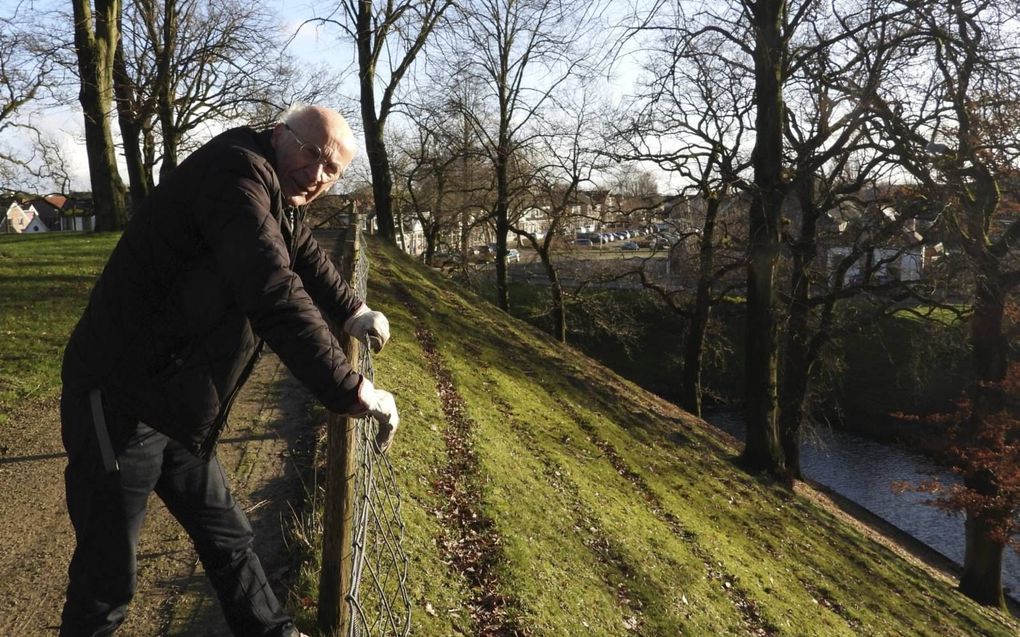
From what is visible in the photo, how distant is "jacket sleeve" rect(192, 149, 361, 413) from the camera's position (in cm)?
211

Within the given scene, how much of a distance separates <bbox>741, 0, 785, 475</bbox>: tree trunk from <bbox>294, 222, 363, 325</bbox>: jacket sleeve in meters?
11.1

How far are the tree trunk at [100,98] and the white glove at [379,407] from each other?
16.5 meters

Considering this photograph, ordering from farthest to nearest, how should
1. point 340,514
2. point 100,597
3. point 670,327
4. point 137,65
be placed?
point 670,327, point 137,65, point 340,514, point 100,597

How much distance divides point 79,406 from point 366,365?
192cm

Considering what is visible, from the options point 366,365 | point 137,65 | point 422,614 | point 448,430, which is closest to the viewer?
point 366,365

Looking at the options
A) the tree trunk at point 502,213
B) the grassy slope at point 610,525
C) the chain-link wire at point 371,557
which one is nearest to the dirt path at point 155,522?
the chain-link wire at point 371,557

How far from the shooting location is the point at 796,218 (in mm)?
19844

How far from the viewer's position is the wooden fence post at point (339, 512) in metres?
3.09

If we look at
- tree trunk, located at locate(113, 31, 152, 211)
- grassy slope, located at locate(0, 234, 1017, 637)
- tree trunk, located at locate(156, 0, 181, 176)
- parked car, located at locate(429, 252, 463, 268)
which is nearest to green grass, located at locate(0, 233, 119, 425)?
grassy slope, located at locate(0, 234, 1017, 637)

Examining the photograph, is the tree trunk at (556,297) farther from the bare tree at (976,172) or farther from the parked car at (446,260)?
the bare tree at (976,172)

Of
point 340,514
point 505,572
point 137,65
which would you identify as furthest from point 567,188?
point 340,514

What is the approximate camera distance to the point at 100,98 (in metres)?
15.9

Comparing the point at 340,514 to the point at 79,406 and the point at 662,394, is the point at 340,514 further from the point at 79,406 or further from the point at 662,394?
the point at 662,394

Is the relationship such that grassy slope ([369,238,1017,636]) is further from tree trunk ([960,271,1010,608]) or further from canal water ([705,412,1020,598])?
canal water ([705,412,1020,598])
